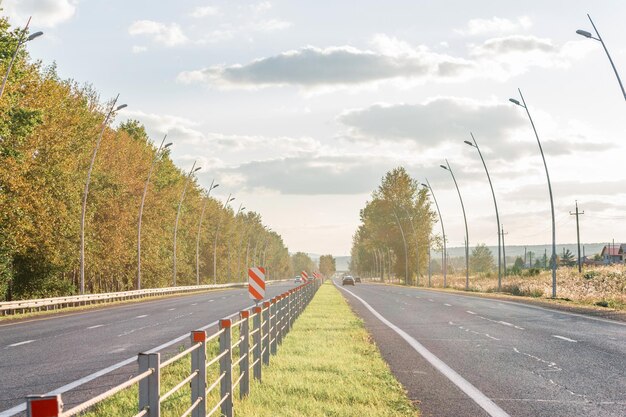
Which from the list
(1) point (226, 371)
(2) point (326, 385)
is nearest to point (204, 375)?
(1) point (226, 371)

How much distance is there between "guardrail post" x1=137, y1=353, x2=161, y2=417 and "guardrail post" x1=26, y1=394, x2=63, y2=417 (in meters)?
1.40

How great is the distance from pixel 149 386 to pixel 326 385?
18.0ft

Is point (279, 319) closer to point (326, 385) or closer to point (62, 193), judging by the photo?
point (326, 385)

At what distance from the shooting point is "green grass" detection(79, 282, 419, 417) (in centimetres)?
Answer: 797

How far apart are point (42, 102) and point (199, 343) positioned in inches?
1374

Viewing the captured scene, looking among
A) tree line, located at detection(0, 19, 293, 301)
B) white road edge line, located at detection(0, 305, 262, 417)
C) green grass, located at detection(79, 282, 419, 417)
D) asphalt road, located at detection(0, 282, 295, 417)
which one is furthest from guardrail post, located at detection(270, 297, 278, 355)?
tree line, located at detection(0, 19, 293, 301)

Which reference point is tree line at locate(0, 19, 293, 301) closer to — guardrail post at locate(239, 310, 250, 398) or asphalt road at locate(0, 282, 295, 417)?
asphalt road at locate(0, 282, 295, 417)

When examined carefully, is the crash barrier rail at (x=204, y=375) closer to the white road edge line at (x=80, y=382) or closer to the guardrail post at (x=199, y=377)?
the guardrail post at (x=199, y=377)

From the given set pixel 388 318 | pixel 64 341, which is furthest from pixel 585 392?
pixel 388 318

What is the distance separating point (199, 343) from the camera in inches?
230

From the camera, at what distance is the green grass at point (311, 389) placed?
7.97 m

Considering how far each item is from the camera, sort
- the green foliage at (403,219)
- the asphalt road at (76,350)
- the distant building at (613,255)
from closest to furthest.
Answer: the asphalt road at (76,350) < the green foliage at (403,219) < the distant building at (613,255)

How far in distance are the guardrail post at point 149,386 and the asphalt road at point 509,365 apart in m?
4.51

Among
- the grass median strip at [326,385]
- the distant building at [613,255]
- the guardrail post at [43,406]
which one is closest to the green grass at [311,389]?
the grass median strip at [326,385]
